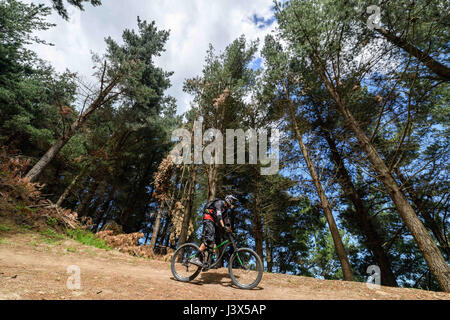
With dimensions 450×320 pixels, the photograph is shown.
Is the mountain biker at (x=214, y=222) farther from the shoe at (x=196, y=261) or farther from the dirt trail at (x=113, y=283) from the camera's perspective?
the dirt trail at (x=113, y=283)

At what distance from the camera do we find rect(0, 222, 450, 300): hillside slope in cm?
294

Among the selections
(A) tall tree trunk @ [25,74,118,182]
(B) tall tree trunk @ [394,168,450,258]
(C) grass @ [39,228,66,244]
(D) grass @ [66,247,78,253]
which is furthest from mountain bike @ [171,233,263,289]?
(B) tall tree trunk @ [394,168,450,258]

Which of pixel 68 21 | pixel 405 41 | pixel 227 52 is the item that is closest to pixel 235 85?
pixel 227 52

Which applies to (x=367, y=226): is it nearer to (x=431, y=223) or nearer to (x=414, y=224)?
(x=431, y=223)

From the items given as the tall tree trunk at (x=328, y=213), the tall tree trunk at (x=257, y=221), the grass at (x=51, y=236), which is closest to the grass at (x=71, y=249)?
the grass at (x=51, y=236)

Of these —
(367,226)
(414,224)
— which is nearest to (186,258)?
(414,224)

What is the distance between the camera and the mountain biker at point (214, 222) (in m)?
4.62

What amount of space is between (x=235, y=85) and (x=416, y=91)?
28.0ft

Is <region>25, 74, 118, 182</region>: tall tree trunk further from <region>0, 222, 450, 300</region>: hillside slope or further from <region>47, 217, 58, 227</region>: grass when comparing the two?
<region>0, 222, 450, 300</region>: hillside slope

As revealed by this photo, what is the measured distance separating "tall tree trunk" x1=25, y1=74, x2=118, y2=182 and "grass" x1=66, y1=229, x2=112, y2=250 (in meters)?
3.69

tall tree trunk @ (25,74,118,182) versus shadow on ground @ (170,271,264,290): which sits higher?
tall tree trunk @ (25,74,118,182)

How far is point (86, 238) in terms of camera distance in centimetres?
761

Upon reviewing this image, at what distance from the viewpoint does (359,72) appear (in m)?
8.21

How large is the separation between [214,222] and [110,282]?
8.08ft
